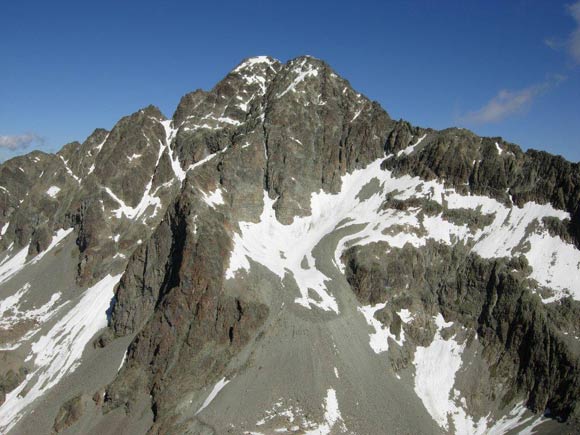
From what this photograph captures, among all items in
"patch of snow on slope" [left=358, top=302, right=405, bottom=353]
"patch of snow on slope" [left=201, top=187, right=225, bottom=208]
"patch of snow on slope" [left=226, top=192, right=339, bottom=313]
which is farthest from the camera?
"patch of snow on slope" [left=201, top=187, right=225, bottom=208]

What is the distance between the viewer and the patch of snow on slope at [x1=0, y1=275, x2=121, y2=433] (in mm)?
77375

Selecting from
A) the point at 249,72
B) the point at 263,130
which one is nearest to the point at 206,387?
the point at 263,130

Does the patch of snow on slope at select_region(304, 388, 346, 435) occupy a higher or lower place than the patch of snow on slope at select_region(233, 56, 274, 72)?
lower

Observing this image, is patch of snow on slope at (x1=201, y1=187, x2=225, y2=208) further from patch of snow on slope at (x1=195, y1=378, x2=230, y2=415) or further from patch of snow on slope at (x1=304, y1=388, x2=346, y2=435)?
patch of snow on slope at (x1=304, y1=388, x2=346, y2=435)

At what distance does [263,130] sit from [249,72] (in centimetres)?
3617

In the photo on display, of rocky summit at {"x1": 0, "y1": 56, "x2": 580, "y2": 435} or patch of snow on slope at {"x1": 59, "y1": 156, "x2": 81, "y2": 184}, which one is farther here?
patch of snow on slope at {"x1": 59, "y1": 156, "x2": 81, "y2": 184}

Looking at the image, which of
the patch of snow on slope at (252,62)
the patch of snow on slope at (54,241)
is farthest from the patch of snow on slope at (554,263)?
the patch of snow on slope at (54,241)

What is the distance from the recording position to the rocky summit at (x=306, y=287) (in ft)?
217

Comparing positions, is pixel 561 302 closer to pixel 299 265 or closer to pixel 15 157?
pixel 299 265

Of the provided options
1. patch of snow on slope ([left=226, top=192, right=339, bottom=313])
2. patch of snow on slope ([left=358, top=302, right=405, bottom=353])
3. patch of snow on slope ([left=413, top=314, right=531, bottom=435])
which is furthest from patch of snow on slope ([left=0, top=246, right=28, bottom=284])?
patch of snow on slope ([left=413, top=314, right=531, bottom=435])

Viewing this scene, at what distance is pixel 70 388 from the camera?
75.1m

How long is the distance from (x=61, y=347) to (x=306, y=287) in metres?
44.4

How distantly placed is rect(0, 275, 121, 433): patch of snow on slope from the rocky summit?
39cm

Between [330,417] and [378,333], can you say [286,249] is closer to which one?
[378,333]
